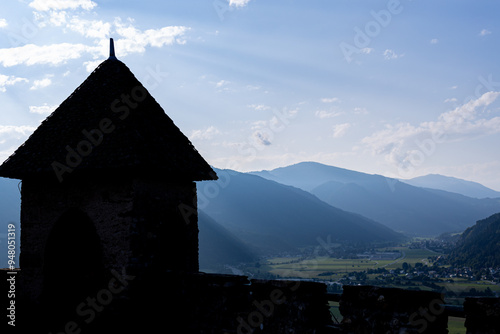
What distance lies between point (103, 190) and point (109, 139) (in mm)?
1194

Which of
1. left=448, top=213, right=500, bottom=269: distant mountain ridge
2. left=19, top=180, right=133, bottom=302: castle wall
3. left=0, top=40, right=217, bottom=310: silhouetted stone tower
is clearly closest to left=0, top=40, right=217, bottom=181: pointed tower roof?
left=0, top=40, right=217, bottom=310: silhouetted stone tower

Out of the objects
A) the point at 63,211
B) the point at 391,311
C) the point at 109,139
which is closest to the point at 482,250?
the point at 109,139

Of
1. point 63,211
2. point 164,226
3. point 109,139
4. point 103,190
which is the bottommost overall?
point 164,226

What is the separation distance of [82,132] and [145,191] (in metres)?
2.30

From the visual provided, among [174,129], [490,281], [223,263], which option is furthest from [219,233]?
[174,129]

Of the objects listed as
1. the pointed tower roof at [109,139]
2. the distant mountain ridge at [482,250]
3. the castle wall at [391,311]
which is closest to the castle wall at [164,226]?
the pointed tower roof at [109,139]

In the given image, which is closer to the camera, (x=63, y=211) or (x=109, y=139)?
(x=109, y=139)

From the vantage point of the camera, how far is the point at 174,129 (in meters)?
11.8

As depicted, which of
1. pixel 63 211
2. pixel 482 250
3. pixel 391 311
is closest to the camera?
pixel 391 311

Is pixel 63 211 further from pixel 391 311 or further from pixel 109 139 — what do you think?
pixel 391 311

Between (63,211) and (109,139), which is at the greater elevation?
(109,139)

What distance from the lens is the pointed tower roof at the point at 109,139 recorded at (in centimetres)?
974

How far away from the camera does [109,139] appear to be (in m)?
10.1

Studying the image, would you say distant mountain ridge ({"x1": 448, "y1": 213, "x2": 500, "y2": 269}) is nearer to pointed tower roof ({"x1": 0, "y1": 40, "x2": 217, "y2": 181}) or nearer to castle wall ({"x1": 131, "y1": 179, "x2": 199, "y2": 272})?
castle wall ({"x1": 131, "y1": 179, "x2": 199, "y2": 272})
